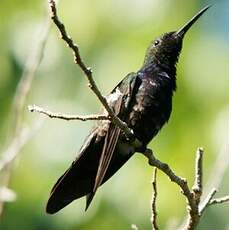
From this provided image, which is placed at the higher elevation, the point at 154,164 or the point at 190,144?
the point at 190,144

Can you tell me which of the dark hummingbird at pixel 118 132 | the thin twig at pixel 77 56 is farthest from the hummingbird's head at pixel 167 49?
the thin twig at pixel 77 56

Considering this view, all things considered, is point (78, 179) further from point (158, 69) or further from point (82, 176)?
point (158, 69)

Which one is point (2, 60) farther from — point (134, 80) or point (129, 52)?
point (134, 80)

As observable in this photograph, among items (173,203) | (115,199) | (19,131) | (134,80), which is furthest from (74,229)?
(19,131)

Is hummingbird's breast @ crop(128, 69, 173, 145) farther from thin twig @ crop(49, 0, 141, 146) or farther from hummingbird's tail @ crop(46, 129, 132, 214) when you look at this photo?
thin twig @ crop(49, 0, 141, 146)

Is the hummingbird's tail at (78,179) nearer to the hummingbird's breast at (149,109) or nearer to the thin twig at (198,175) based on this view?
the hummingbird's breast at (149,109)

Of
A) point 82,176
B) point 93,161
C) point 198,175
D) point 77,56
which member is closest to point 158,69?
point 93,161

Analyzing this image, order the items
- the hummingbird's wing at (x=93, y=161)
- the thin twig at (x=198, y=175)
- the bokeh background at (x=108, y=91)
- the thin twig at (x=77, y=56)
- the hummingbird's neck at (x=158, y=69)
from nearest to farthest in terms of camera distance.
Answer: the thin twig at (x=77, y=56)
the thin twig at (x=198, y=175)
the hummingbird's wing at (x=93, y=161)
the hummingbird's neck at (x=158, y=69)
the bokeh background at (x=108, y=91)
